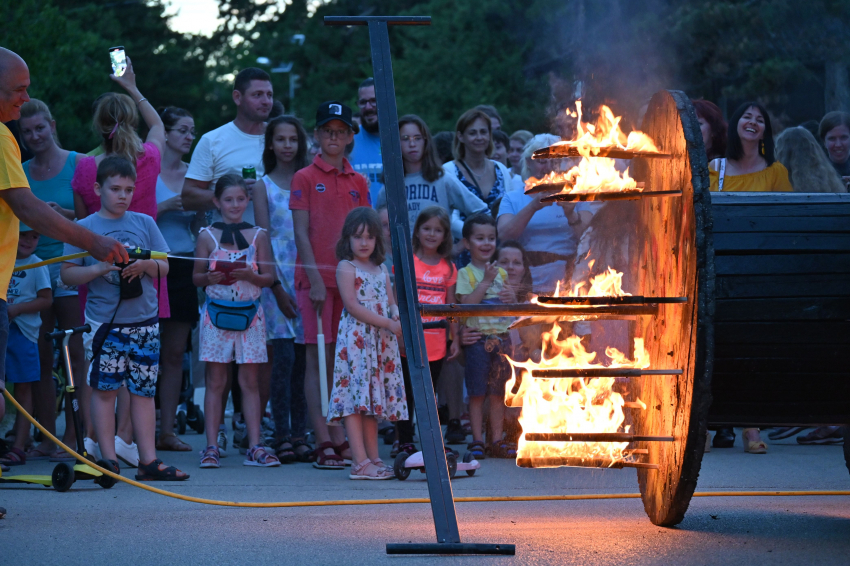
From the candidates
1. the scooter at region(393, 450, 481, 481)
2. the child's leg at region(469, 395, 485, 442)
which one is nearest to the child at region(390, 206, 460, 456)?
the child's leg at region(469, 395, 485, 442)

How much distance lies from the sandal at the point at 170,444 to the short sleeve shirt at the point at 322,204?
4.45ft

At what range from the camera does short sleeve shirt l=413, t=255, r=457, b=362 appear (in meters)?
6.90

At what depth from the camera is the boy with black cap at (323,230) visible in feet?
22.4

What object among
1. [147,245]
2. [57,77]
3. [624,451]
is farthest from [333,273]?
[57,77]

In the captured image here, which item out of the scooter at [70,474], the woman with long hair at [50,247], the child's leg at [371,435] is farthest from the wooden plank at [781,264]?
the woman with long hair at [50,247]

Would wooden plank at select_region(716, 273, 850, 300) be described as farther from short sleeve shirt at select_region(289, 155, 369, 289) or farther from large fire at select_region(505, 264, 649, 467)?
short sleeve shirt at select_region(289, 155, 369, 289)

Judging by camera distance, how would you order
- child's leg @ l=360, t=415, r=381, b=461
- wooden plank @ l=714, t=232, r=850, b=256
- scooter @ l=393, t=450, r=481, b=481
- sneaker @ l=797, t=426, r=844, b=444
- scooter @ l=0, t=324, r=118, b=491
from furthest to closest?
sneaker @ l=797, t=426, r=844, b=444, child's leg @ l=360, t=415, r=381, b=461, scooter @ l=393, t=450, r=481, b=481, scooter @ l=0, t=324, r=118, b=491, wooden plank @ l=714, t=232, r=850, b=256

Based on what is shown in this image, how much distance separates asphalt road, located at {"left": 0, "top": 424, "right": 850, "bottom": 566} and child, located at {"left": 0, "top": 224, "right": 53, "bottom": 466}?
2.53ft

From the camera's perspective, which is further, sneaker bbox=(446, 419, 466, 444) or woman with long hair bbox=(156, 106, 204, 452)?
sneaker bbox=(446, 419, 466, 444)

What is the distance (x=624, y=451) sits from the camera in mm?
4379

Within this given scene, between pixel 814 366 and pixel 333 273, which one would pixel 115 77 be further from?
pixel 814 366

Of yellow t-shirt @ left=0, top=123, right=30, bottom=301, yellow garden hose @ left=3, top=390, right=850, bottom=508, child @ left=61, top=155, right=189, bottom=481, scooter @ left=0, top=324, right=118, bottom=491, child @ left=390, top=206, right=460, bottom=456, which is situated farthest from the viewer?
child @ left=390, top=206, right=460, bottom=456

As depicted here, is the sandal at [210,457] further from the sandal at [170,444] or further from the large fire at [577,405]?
the large fire at [577,405]

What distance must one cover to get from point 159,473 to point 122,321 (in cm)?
89
